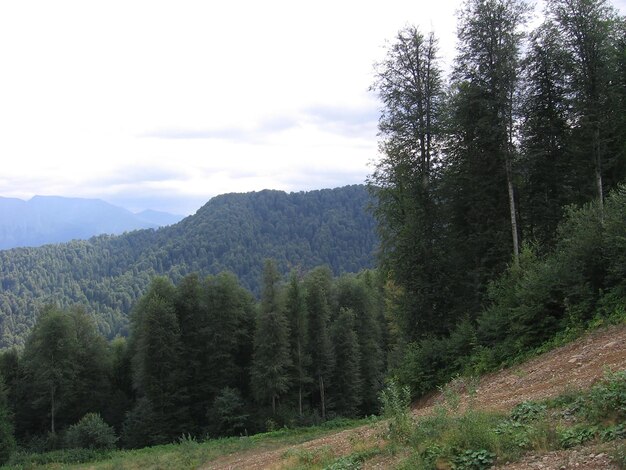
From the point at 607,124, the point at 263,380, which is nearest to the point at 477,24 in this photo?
the point at 607,124

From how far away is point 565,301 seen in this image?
11.8m

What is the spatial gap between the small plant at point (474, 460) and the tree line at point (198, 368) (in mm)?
27624

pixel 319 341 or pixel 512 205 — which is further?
pixel 319 341

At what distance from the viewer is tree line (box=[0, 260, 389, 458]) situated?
110ft

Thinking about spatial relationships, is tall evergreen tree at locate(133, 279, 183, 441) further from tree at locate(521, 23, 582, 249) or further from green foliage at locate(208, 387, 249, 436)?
tree at locate(521, 23, 582, 249)

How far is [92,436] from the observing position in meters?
28.8

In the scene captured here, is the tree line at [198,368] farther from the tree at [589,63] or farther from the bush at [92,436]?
the tree at [589,63]

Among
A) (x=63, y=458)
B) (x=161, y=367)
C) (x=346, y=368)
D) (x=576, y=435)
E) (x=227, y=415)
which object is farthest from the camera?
(x=346, y=368)

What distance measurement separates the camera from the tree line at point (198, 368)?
33.4m

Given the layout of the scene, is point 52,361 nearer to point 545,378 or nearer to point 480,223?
point 480,223

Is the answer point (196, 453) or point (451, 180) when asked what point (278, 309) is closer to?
point (196, 453)

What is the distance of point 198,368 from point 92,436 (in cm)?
915

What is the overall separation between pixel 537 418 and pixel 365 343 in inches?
1396

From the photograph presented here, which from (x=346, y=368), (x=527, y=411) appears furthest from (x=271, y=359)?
(x=527, y=411)
